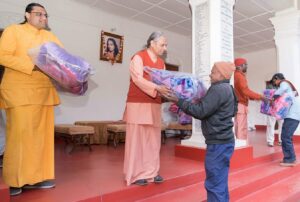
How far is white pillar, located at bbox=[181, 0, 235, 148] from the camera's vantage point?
3871mm

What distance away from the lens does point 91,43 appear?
6.42 metres

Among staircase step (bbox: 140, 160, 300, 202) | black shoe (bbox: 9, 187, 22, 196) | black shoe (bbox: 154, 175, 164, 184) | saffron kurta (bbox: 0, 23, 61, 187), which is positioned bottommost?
staircase step (bbox: 140, 160, 300, 202)

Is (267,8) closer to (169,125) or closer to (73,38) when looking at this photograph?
(169,125)

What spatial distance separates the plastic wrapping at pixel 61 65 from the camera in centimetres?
202

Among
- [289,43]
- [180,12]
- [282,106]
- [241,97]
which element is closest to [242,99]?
[241,97]

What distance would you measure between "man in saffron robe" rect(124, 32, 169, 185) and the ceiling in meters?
3.79

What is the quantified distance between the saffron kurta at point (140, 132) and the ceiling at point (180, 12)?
3927 mm

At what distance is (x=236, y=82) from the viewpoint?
181 inches

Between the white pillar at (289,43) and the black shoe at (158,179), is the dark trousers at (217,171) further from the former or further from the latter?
the white pillar at (289,43)

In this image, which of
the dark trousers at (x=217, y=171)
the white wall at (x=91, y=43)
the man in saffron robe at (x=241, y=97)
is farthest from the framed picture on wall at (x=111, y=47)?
the dark trousers at (x=217, y=171)

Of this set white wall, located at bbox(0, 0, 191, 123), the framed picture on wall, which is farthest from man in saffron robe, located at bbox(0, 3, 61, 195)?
the framed picture on wall

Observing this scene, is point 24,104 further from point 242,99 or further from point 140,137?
point 242,99

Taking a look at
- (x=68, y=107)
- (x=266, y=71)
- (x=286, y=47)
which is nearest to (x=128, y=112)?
(x=68, y=107)

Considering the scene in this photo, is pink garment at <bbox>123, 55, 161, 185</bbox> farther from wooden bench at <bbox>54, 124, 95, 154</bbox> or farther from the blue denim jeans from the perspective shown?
the blue denim jeans
